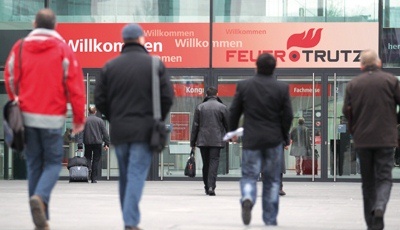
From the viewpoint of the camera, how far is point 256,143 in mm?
11055

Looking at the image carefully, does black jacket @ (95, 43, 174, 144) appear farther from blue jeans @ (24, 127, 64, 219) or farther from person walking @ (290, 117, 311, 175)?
person walking @ (290, 117, 311, 175)

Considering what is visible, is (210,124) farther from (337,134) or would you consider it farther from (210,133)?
(337,134)

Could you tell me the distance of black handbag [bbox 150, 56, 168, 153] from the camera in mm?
8930

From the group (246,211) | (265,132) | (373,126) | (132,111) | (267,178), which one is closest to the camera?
(132,111)

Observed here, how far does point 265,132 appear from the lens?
11023mm

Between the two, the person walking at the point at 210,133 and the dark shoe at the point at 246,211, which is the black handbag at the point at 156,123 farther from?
the person walking at the point at 210,133

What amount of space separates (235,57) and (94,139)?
367cm

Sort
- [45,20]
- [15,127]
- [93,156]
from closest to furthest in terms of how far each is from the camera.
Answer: [15,127] < [45,20] < [93,156]

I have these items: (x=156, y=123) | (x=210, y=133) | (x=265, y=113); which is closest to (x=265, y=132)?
(x=265, y=113)

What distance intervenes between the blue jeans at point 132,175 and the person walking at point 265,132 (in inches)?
84.5

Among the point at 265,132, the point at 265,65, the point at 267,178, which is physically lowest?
the point at 267,178

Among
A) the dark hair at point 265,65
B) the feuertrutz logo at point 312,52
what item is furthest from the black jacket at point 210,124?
the dark hair at point 265,65

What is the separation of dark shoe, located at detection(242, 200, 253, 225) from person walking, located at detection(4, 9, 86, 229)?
2.19 m

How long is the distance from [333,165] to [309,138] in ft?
2.66
